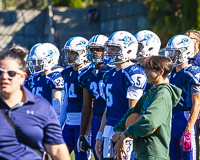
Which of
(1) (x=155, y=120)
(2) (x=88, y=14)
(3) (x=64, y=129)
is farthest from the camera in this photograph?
(2) (x=88, y=14)

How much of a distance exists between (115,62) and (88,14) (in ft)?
59.3

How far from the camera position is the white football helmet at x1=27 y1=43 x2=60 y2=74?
6.48 m

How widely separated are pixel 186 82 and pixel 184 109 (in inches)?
12.7

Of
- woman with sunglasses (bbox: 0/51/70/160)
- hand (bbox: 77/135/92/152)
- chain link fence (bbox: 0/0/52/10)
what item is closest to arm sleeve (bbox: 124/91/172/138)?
woman with sunglasses (bbox: 0/51/70/160)

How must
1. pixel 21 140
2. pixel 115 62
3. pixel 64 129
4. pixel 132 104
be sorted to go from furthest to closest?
pixel 64 129, pixel 115 62, pixel 132 104, pixel 21 140

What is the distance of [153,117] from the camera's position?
378 cm

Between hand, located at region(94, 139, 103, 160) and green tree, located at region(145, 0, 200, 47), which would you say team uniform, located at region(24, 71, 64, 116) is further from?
green tree, located at region(145, 0, 200, 47)

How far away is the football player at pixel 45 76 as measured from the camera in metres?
6.18

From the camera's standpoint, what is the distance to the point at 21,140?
323cm

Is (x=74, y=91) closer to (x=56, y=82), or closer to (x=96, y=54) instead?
(x=56, y=82)

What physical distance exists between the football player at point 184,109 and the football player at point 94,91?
35.6 inches

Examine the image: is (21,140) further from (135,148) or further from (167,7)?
(167,7)

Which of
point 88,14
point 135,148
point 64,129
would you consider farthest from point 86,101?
point 88,14

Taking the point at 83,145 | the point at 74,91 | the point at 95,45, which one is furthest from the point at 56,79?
the point at 83,145
